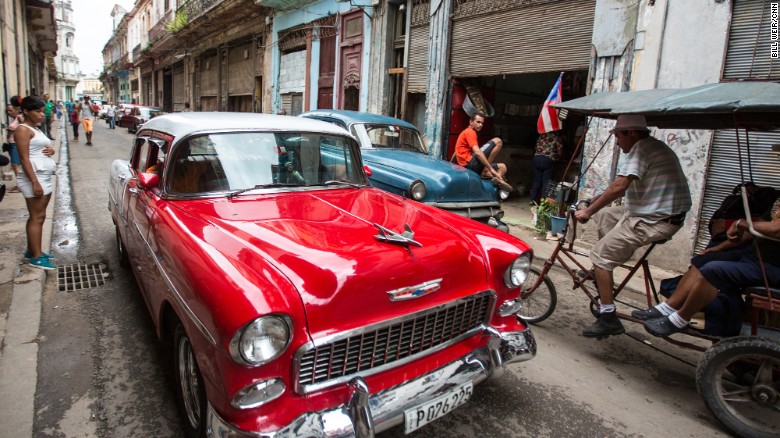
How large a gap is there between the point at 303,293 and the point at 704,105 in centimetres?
274

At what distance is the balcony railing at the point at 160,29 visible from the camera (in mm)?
30831

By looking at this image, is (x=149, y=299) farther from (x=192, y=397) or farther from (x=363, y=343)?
(x=363, y=343)

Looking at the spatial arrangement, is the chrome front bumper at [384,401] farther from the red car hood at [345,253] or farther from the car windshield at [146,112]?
the car windshield at [146,112]

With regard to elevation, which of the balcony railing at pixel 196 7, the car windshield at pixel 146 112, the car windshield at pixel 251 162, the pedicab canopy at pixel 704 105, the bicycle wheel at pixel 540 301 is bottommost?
the bicycle wheel at pixel 540 301

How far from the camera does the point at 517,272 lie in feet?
9.09

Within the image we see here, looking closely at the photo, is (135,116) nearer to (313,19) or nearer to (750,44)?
(313,19)

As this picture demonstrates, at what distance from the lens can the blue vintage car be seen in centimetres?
575

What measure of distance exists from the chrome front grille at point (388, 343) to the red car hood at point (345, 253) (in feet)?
0.20

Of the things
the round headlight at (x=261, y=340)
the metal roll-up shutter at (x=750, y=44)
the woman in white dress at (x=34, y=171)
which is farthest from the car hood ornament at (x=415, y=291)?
the metal roll-up shutter at (x=750, y=44)

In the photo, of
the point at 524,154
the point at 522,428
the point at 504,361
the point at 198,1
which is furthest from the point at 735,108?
the point at 198,1

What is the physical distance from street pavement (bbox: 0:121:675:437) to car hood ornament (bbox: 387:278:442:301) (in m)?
2.11

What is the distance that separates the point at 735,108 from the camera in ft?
9.27

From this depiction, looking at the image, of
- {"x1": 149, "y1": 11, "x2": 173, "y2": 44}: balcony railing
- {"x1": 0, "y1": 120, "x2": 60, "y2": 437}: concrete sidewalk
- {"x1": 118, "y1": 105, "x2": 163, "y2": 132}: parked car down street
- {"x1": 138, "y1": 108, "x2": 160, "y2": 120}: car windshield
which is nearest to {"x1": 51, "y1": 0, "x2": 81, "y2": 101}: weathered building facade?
{"x1": 149, "y1": 11, "x2": 173, "y2": 44}: balcony railing

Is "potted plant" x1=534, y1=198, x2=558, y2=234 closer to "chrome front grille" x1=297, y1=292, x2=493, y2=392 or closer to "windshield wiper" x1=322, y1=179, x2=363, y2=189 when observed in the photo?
"windshield wiper" x1=322, y1=179, x2=363, y2=189
